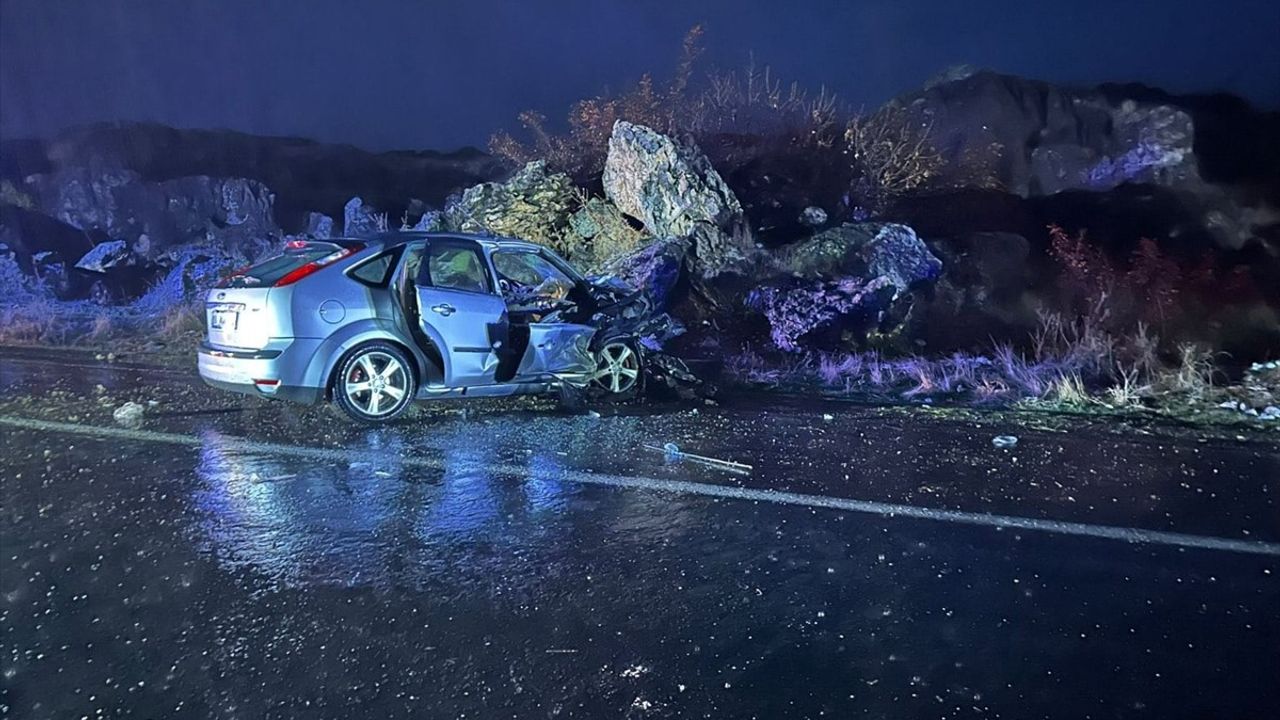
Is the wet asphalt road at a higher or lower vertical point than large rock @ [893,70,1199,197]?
lower

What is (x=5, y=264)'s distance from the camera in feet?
63.2

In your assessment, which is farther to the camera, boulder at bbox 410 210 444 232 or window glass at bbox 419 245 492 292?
boulder at bbox 410 210 444 232

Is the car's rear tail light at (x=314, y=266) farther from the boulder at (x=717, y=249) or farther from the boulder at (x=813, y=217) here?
the boulder at (x=813, y=217)

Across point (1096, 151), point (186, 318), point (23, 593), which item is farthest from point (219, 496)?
point (1096, 151)

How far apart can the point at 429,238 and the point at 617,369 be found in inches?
86.9

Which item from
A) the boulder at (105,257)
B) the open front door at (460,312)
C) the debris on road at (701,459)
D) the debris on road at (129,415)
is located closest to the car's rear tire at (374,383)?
the open front door at (460,312)

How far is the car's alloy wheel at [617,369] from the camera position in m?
8.35

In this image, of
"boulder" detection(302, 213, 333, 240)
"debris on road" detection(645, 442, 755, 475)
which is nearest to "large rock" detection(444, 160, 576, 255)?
"boulder" detection(302, 213, 333, 240)

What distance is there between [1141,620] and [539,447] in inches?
161

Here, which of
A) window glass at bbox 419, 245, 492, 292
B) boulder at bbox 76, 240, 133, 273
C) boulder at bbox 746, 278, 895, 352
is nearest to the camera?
window glass at bbox 419, 245, 492, 292

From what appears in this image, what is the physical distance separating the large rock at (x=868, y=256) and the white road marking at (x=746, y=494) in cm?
693

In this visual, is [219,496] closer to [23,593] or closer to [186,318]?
[23,593]

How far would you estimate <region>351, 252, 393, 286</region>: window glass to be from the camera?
7094 millimetres

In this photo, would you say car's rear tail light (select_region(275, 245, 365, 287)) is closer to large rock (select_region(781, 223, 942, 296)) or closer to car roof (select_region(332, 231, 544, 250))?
car roof (select_region(332, 231, 544, 250))
